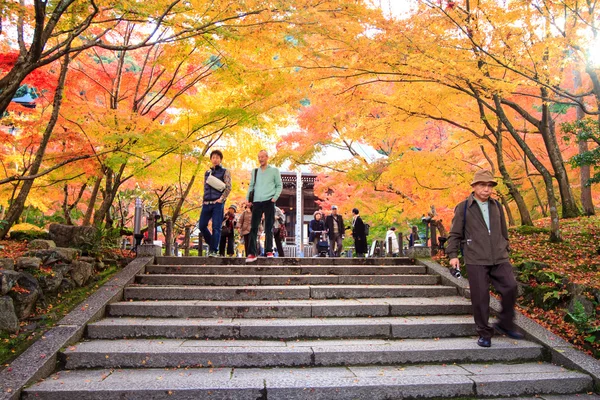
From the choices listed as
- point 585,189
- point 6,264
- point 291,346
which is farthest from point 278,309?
point 585,189

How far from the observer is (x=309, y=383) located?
3600mm

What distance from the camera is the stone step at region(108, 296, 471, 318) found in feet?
16.8

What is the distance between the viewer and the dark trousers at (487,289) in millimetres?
4411

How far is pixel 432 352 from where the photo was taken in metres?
4.23

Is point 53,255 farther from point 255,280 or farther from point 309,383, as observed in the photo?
point 309,383

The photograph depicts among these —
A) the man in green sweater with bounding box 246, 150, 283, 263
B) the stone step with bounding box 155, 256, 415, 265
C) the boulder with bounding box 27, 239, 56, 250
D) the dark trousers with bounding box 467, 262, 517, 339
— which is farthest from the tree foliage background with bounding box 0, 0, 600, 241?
the dark trousers with bounding box 467, 262, 517, 339

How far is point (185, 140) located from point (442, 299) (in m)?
5.38

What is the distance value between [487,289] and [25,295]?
5.14m

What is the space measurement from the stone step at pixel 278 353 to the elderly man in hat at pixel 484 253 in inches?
10.3

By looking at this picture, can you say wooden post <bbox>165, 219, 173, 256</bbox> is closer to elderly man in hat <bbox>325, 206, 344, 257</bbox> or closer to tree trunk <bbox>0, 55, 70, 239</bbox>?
tree trunk <bbox>0, 55, 70, 239</bbox>

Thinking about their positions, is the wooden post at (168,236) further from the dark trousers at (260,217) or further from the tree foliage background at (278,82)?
the dark trousers at (260,217)

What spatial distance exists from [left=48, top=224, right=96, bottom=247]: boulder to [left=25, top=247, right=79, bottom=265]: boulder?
2.31ft

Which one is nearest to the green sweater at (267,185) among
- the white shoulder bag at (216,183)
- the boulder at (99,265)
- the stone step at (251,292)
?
the white shoulder bag at (216,183)

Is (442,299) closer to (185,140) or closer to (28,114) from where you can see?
(185,140)
